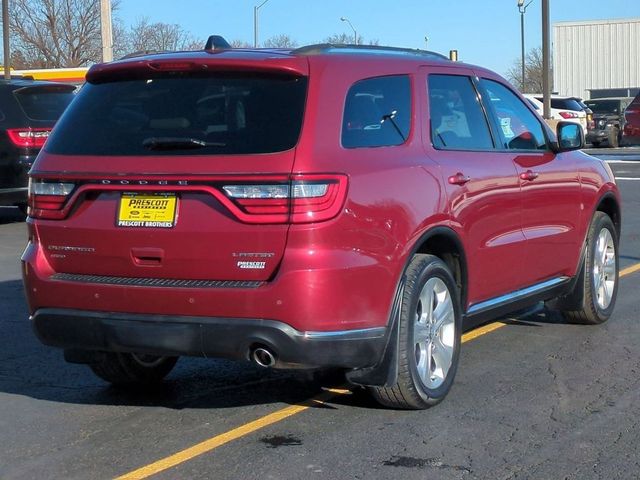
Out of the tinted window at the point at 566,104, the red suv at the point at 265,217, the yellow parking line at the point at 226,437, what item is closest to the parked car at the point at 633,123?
the tinted window at the point at 566,104

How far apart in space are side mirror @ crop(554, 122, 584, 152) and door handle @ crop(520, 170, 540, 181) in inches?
20.2

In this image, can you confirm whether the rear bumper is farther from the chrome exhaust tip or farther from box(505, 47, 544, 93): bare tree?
box(505, 47, 544, 93): bare tree

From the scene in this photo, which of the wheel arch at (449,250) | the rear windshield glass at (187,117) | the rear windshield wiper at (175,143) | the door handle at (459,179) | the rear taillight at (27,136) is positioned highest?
the rear windshield glass at (187,117)

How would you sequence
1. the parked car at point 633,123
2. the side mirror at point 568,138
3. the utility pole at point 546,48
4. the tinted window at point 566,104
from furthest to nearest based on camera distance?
the tinted window at point 566,104
the utility pole at point 546,48
the parked car at point 633,123
the side mirror at point 568,138

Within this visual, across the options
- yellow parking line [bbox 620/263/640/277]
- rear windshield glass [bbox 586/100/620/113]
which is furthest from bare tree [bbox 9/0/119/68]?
yellow parking line [bbox 620/263/640/277]

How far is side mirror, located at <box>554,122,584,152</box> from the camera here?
6879 mm

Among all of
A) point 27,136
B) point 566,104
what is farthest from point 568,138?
point 566,104

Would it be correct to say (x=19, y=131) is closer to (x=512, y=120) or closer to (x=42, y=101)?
(x=42, y=101)

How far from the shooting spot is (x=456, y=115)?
234 inches

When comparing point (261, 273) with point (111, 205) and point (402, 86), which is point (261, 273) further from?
point (402, 86)

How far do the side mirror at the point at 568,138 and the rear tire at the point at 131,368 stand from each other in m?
2.88

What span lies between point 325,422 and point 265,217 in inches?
47.6

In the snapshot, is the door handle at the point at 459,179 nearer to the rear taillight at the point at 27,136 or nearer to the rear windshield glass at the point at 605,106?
the rear taillight at the point at 27,136

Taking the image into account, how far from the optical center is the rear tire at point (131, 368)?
19.1 feet
